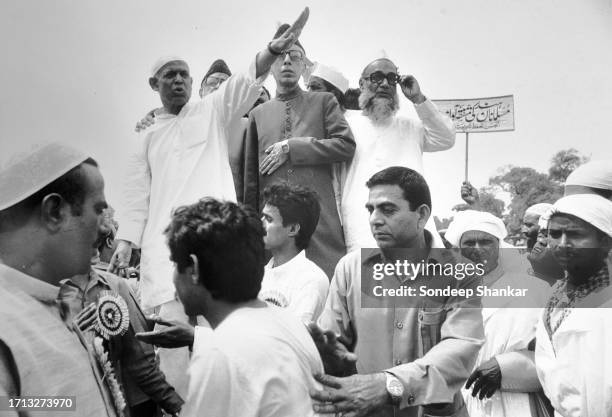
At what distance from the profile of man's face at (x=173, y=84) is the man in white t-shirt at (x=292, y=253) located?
1.82 ft

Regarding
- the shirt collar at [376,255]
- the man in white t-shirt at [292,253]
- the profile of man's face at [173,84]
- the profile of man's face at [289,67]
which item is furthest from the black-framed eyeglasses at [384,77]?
the profile of man's face at [173,84]

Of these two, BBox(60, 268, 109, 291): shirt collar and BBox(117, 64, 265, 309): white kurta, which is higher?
BBox(117, 64, 265, 309): white kurta

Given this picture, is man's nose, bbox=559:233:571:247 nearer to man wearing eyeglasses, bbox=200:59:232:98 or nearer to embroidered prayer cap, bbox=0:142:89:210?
man wearing eyeglasses, bbox=200:59:232:98

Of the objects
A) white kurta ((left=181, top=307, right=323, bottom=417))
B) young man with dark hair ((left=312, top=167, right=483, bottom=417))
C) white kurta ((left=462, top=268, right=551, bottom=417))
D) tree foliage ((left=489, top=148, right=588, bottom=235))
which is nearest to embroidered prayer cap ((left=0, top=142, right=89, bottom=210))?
white kurta ((left=181, top=307, right=323, bottom=417))

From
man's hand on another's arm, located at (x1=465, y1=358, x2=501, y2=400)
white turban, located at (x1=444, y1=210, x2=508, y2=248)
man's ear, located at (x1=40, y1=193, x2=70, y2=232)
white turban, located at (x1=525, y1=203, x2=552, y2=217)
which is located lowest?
man's hand on another's arm, located at (x1=465, y1=358, x2=501, y2=400)

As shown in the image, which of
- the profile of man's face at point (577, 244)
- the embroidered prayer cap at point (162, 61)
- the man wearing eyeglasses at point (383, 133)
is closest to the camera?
the profile of man's face at point (577, 244)

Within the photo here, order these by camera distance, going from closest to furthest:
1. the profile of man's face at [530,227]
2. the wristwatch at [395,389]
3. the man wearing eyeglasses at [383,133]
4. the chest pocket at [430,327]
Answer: the wristwatch at [395,389] → the chest pocket at [430,327] → the man wearing eyeglasses at [383,133] → the profile of man's face at [530,227]

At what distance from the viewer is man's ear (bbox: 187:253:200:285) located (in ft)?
6.11

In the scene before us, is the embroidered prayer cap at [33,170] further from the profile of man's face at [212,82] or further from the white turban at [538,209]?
the white turban at [538,209]

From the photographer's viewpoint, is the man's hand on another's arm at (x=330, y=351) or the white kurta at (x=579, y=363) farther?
the white kurta at (x=579, y=363)

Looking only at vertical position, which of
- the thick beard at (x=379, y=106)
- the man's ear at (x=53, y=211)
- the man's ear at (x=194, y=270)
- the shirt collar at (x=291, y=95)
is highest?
the shirt collar at (x=291, y=95)

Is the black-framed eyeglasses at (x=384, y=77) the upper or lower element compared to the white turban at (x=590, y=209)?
upper

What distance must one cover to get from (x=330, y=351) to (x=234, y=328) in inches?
21.0

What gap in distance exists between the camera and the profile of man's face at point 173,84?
9.21ft
